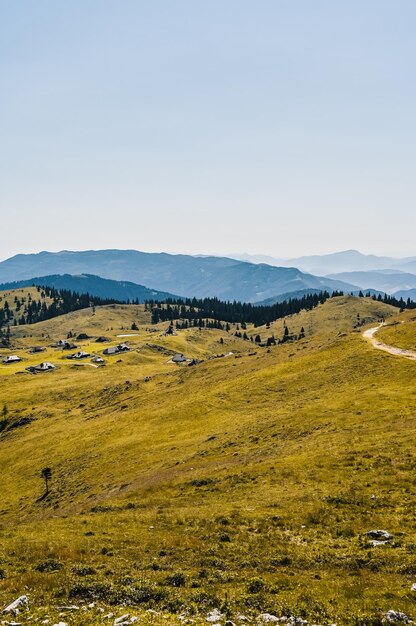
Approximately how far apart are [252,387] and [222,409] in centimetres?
975

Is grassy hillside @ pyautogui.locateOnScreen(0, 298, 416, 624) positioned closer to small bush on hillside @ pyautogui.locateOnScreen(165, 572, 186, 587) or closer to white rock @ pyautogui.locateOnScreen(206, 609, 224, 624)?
small bush on hillside @ pyautogui.locateOnScreen(165, 572, 186, 587)

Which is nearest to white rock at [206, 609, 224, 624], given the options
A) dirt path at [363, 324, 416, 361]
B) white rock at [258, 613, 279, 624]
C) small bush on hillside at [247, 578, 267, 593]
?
white rock at [258, 613, 279, 624]

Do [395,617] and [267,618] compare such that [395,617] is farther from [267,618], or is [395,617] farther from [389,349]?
[389,349]

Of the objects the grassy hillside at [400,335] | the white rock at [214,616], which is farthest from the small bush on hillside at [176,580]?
the grassy hillside at [400,335]

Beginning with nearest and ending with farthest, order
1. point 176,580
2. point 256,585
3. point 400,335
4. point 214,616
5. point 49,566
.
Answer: point 214,616
point 256,585
point 176,580
point 49,566
point 400,335

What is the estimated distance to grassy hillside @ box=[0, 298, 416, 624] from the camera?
63.8 ft

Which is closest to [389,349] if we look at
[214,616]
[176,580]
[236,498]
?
[236,498]

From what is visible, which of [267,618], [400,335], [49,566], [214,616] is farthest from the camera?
[400,335]

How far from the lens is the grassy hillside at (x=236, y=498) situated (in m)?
19.4

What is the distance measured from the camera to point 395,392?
199 ft

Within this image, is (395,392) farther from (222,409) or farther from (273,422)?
(222,409)

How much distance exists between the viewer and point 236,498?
37.3 metres

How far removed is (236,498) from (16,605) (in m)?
22.3

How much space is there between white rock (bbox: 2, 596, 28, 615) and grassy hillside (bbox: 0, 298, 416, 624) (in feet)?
1.47
